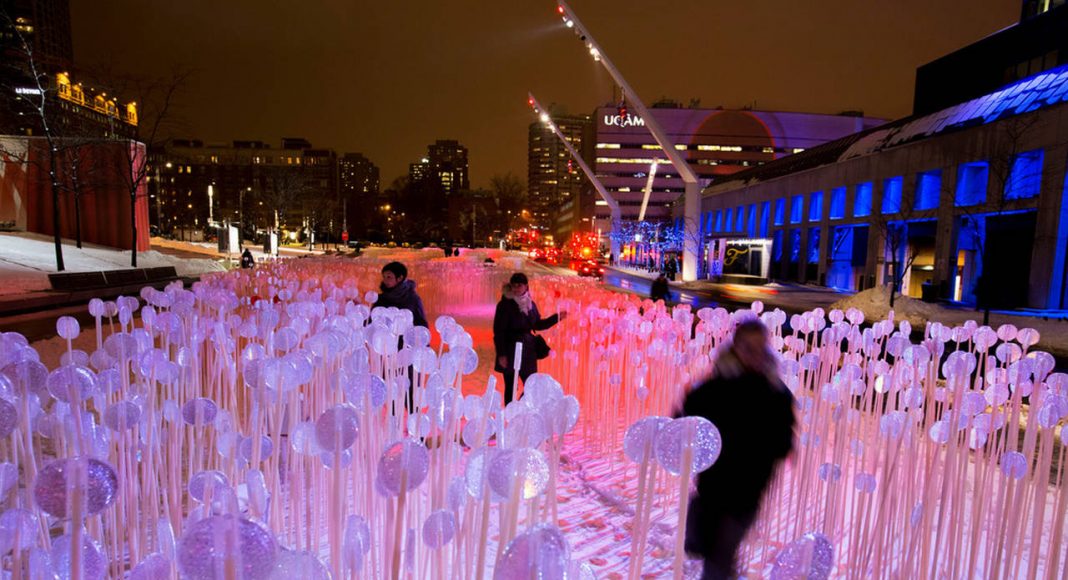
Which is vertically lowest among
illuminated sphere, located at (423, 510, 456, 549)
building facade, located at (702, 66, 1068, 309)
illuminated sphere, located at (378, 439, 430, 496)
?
illuminated sphere, located at (423, 510, 456, 549)

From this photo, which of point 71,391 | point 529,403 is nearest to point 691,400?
point 529,403

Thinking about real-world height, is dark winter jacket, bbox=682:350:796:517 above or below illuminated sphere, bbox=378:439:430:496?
below

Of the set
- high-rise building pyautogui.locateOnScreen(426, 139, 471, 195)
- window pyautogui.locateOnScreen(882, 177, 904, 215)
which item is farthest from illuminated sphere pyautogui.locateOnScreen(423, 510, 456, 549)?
high-rise building pyautogui.locateOnScreen(426, 139, 471, 195)

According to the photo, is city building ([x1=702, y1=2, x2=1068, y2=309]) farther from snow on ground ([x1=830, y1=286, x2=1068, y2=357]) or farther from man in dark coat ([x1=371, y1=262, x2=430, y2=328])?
man in dark coat ([x1=371, y1=262, x2=430, y2=328])

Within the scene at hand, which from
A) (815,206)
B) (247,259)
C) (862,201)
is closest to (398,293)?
(247,259)

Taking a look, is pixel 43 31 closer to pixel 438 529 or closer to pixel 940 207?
pixel 438 529

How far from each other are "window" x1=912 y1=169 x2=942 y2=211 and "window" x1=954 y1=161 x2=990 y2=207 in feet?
5.18

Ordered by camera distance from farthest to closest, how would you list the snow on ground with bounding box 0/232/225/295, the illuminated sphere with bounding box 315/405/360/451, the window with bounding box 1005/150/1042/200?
the window with bounding box 1005/150/1042/200 → the snow on ground with bounding box 0/232/225/295 → the illuminated sphere with bounding box 315/405/360/451

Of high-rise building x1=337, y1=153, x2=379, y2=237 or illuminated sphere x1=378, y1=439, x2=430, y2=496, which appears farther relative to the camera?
high-rise building x1=337, y1=153, x2=379, y2=237

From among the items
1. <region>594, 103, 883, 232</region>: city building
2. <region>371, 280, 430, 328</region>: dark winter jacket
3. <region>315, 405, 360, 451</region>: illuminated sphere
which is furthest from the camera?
<region>594, 103, 883, 232</region>: city building

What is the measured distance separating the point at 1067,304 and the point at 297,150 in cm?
10588

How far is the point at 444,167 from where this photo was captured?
126 meters

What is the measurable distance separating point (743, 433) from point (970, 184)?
23146 millimetres

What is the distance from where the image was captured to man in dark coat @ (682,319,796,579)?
2.48 metres
